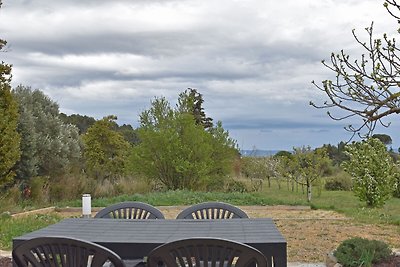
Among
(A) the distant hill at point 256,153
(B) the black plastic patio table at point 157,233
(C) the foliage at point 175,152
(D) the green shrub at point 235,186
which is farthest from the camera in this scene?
(A) the distant hill at point 256,153

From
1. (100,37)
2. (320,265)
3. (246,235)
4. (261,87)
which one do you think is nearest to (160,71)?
(100,37)

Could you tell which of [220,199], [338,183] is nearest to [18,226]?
[220,199]

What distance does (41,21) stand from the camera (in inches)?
431

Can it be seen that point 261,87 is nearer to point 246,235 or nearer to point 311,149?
point 311,149

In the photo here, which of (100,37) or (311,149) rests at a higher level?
(100,37)

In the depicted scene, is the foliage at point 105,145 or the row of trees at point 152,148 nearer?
the row of trees at point 152,148

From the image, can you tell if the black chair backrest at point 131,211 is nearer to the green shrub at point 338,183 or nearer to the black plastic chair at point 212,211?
the black plastic chair at point 212,211

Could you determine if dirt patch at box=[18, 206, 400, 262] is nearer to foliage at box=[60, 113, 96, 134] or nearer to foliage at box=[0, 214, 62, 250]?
Answer: foliage at box=[0, 214, 62, 250]

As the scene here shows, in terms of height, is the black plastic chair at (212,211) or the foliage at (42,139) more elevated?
the foliage at (42,139)

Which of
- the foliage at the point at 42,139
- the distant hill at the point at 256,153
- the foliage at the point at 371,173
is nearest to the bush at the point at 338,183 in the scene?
the distant hill at the point at 256,153

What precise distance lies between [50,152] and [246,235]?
45.1 feet

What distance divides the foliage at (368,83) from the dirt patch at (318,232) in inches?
120

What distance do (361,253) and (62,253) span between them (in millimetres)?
2657

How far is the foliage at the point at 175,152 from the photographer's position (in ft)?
55.2
